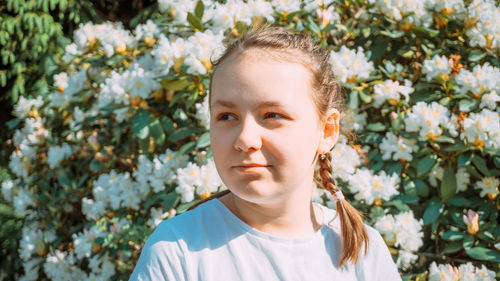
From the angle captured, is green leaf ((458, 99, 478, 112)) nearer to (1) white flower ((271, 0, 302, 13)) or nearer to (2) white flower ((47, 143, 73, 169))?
(1) white flower ((271, 0, 302, 13))

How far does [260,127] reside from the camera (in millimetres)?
1043

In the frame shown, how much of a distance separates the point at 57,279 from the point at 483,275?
1908mm

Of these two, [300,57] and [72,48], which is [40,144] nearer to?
[72,48]

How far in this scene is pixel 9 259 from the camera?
353cm

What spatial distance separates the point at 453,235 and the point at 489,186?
262 mm

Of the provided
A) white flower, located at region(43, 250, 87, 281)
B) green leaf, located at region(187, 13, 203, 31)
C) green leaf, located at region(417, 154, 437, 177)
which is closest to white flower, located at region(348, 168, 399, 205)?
green leaf, located at region(417, 154, 437, 177)

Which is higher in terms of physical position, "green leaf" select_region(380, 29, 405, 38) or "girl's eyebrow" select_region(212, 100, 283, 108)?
"green leaf" select_region(380, 29, 405, 38)

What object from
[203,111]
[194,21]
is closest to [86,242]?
[203,111]

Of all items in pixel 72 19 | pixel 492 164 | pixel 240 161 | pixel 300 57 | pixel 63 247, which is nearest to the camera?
pixel 240 161

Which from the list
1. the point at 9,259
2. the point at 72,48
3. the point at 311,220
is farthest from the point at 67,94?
the point at 311,220

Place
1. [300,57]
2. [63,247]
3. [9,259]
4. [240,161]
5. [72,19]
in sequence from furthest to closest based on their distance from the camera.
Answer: [72,19]
[9,259]
[63,247]
[300,57]
[240,161]

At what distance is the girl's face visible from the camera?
104 centimetres

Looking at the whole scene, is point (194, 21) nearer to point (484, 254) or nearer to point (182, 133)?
point (182, 133)

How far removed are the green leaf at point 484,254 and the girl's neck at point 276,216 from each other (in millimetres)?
1036
